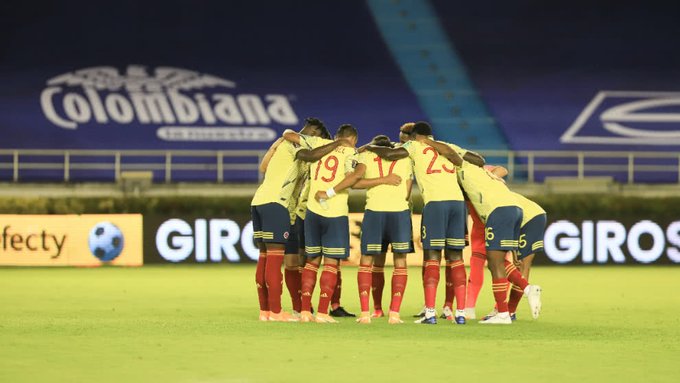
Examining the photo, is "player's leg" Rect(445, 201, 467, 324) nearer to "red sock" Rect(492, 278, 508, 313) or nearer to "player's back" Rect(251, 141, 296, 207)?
"red sock" Rect(492, 278, 508, 313)

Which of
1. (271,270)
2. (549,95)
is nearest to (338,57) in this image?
(549,95)

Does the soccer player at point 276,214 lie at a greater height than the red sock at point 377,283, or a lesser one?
greater

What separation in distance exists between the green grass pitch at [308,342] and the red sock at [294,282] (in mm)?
468

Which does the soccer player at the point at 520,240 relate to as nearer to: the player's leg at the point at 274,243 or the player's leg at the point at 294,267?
the player's leg at the point at 294,267

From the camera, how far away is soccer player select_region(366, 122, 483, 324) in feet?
38.5

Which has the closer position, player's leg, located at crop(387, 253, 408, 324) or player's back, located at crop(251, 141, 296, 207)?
player's leg, located at crop(387, 253, 408, 324)

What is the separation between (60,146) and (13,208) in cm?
916

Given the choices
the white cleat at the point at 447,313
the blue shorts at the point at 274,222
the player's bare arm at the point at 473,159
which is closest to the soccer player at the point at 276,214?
the blue shorts at the point at 274,222

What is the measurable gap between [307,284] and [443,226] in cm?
141

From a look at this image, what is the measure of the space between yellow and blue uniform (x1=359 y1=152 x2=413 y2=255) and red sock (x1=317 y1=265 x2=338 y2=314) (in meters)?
0.37

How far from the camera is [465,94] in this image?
33000mm

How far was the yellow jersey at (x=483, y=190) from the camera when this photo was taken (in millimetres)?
11945

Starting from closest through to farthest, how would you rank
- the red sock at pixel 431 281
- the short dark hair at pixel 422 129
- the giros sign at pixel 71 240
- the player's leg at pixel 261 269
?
the red sock at pixel 431 281 < the short dark hair at pixel 422 129 < the player's leg at pixel 261 269 < the giros sign at pixel 71 240

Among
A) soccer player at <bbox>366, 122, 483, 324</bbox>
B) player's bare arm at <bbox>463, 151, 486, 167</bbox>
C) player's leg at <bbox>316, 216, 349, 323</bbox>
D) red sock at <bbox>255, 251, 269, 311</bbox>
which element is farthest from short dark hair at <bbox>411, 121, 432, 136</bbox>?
red sock at <bbox>255, 251, 269, 311</bbox>
